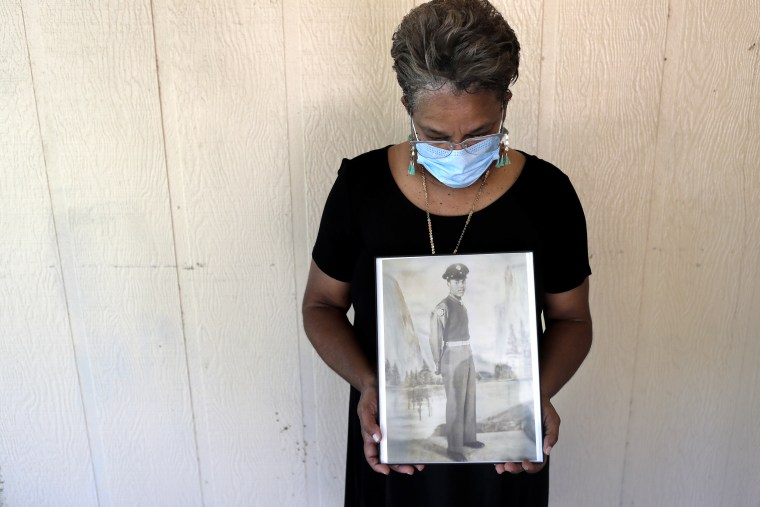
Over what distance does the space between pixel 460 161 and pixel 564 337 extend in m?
0.37

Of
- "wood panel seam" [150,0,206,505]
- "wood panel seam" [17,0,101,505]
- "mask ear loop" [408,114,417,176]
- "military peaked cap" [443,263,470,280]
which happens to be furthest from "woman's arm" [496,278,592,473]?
"wood panel seam" [17,0,101,505]

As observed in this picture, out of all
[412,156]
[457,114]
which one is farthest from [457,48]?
[412,156]

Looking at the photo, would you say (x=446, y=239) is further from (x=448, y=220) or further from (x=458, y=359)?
(x=458, y=359)

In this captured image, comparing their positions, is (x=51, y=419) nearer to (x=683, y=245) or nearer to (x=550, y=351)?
(x=550, y=351)

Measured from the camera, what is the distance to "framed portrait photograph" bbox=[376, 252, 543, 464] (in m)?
0.88

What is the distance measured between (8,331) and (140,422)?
0.37 metres

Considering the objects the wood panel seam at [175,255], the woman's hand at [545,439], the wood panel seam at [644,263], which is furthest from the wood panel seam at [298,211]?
the wood panel seam at [644,263]

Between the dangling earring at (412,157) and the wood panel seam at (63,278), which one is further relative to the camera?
the wood panel seam at (63,278)

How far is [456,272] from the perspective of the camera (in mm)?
891

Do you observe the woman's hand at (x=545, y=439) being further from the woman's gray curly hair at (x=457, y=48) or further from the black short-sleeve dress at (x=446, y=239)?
the woman's gray curly hair at (x=457, y=48)

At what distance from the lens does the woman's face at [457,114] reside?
842 millimetres

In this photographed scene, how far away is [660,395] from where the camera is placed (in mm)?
1437

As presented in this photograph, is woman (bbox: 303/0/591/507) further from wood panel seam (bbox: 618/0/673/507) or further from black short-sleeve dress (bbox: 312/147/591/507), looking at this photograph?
wood panel seam (bbox: 618/0/673/507)

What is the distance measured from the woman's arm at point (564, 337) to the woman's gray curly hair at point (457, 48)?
0.40 metres
